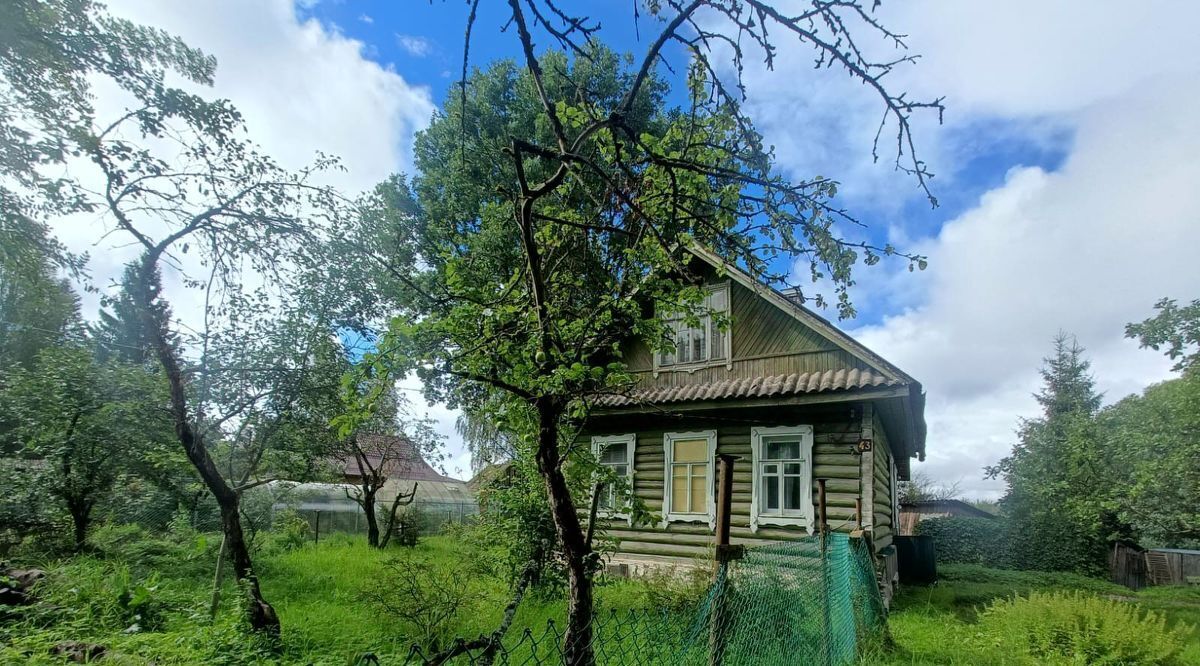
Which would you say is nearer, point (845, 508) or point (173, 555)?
point (845, 508)

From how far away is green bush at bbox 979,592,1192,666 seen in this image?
17.8 feet

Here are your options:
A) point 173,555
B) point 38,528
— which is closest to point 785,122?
point 173,555

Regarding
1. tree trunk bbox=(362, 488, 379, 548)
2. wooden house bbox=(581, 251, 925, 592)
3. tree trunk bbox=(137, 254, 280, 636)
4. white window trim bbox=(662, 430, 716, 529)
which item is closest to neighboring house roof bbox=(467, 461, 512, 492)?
wooden house bbox=(581, 251, 925, 592)

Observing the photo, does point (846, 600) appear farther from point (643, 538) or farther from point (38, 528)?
point (38, 528)

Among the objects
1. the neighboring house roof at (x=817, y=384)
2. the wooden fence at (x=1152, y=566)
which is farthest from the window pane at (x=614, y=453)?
the wooden fence at (x=1152, y=566)

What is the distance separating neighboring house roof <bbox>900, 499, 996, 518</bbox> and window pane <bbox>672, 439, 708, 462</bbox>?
809 inches

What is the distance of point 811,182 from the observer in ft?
8.84

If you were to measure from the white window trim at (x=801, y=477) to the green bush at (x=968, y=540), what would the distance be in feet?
45.0

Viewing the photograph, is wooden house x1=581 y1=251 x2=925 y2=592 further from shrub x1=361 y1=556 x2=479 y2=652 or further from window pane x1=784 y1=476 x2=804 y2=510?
shrub x1=361 y1=556 x2=479 y2=652

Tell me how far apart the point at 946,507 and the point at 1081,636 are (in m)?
28.1

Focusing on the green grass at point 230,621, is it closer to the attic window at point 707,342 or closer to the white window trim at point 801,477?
the white window trim at point 801,477

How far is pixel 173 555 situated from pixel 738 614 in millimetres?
12745

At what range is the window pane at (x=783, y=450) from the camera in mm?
9859

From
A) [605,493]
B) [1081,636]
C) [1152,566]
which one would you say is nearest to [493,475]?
[605,493]
